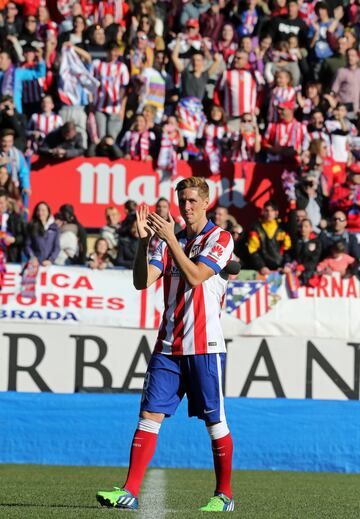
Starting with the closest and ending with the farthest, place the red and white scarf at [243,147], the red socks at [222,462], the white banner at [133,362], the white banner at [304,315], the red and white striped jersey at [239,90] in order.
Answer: the red socks at [222,462] < the white banner at [133,362] < the white banner at [304,315] < the red and white scarf at [243,147] < the red and white striped jersey at [239,90]

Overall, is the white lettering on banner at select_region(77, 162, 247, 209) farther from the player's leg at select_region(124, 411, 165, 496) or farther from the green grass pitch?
the player's leg at select_region(124, 411, 165, 496)

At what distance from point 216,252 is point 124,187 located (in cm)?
1045

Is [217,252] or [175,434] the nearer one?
[217,252]

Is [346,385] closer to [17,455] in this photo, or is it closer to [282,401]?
[282,401]

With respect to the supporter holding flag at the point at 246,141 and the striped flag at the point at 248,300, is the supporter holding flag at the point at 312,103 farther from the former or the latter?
the striped flag at the point at 248,300

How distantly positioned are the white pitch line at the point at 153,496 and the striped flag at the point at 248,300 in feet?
11.6

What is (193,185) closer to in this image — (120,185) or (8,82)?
(120,185)

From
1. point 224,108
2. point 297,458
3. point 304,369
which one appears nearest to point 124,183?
point 224,108

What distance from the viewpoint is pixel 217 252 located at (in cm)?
708

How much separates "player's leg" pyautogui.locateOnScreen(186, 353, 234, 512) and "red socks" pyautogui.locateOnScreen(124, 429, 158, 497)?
1.12ft

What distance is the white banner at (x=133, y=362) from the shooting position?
13391 millimetres

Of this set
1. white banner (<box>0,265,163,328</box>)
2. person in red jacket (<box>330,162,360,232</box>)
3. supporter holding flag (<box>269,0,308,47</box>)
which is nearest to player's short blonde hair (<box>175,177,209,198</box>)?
white banner (<box>0,265,163,328</box>)

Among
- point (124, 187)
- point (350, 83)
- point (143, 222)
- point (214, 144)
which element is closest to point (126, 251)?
point (124, 187)

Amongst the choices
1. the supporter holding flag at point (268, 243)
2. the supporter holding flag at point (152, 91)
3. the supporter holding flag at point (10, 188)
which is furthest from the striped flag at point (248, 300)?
the supporter holding flag at point (152, 91)
